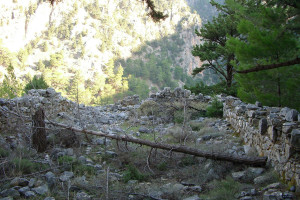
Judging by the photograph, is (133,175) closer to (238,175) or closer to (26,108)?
(238,175)

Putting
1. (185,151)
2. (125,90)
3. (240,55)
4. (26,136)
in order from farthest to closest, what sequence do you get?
1. (125,90)
2. (240,55)
3. (26,136)
4. (185,151)

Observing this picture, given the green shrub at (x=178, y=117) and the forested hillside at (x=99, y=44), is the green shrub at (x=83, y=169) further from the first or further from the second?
the forested hillside at (x=99, y=44)

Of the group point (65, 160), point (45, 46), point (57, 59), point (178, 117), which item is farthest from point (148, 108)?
point (45, 46)

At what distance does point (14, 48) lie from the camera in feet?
246

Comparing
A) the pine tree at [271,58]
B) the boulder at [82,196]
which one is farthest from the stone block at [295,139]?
the pine tree at [271,58]

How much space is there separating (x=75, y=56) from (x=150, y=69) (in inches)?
914

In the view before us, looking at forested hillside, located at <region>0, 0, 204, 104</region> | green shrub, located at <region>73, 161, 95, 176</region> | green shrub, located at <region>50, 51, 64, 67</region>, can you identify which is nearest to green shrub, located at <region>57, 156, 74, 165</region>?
green shrub, located at <region>73, 161, 95, 176</region>

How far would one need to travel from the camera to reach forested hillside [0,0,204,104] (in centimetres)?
6694

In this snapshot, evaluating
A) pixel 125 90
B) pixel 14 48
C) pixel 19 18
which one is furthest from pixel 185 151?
pixel 19 18

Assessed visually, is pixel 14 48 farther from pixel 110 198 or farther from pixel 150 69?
pixel 110 198

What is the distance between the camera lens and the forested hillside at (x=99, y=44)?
66.9m

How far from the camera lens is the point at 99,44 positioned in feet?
276

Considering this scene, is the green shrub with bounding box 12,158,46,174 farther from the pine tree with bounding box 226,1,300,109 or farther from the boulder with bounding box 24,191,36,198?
the pine tree with bounding box 226,1,300,109

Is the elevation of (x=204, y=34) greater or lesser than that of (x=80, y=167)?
greater
